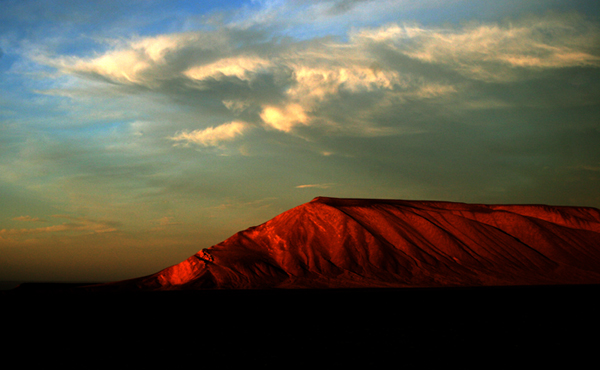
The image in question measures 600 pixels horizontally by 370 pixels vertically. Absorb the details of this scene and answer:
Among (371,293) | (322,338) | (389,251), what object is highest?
(389,251)

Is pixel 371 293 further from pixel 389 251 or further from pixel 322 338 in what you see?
pixel 322 338

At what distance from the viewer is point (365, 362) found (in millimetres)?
18016

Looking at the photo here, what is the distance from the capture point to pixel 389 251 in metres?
102

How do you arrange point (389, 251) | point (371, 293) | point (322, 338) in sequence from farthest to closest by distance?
1. point (389, 251)
2. point (371, 293)
3. point (322, 338)

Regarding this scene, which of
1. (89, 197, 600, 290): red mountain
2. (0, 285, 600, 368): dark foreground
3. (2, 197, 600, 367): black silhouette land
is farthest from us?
(89, 197, 600, 290): red mountain

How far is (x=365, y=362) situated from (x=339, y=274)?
78044 mm

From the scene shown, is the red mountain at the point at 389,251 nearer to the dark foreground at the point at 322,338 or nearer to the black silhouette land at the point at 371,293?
the black silhouette land at the point at 371,293

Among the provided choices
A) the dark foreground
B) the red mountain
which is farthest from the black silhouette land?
the red mountain

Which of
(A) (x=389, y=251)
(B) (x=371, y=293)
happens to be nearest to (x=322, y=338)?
(B) (x=371, y=293)

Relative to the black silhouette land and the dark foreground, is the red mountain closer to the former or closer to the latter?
the black silhouette land

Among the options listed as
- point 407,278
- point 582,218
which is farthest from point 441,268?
point 582,218

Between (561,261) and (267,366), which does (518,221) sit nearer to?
(561,261)

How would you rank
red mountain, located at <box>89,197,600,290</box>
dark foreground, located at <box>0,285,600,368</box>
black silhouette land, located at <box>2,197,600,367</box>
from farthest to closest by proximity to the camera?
1. red mountain, located at <box>89,197,600,290</box>
2. black silhouette land, located at <box>2,197,600,367</box>
3. dark foreground, located at <box>0,285,600,368</box>

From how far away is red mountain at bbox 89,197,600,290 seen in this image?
9375cm
